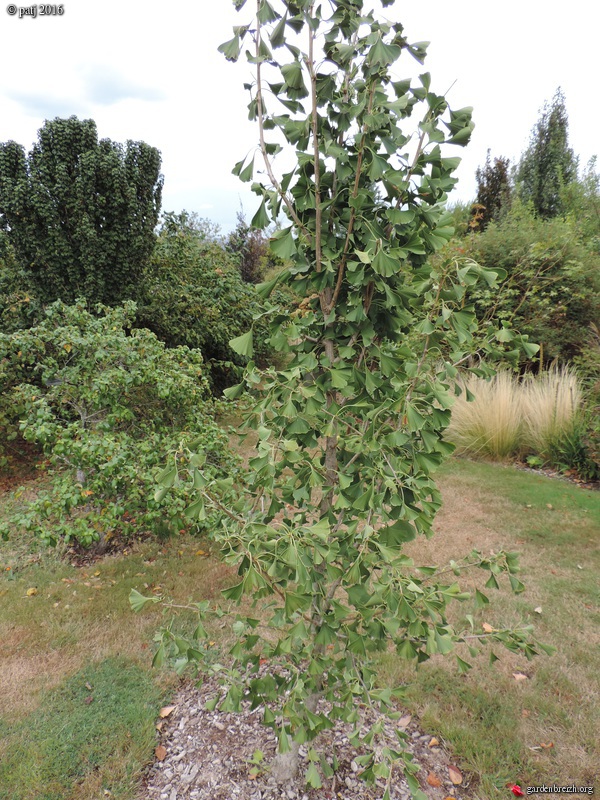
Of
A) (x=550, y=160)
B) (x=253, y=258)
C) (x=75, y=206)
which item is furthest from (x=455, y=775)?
(x=550, y=160)

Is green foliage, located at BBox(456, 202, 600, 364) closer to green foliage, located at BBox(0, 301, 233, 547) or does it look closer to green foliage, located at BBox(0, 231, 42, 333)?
green foliage, located at BBox(0, 301, 233, 547)

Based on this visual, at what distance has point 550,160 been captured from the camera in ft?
67.9

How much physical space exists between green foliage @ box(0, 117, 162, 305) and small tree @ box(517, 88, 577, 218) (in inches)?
753

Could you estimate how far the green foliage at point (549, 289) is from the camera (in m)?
8.38

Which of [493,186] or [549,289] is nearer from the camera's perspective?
[549,289]

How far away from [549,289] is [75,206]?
303 inches

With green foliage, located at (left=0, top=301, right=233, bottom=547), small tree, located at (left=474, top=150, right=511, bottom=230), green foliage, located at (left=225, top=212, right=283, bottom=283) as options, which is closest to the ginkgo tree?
green foliage, located at (left=0, top=301, right=233, bottom=547)

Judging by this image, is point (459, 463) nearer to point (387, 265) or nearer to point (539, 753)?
point (539, 753)

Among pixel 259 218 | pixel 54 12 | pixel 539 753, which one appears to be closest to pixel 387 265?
pixel 259 218

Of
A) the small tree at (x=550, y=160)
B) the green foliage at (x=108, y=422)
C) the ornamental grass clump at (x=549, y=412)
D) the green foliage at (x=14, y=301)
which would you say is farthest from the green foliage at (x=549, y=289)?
the small tree at (x=550, y=160)

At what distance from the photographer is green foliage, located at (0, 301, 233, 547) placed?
3432 mm

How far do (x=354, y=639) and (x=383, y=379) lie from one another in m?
0.88

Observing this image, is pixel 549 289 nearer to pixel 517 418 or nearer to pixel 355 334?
pixel 517 418

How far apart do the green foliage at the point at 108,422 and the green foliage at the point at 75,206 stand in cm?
217
